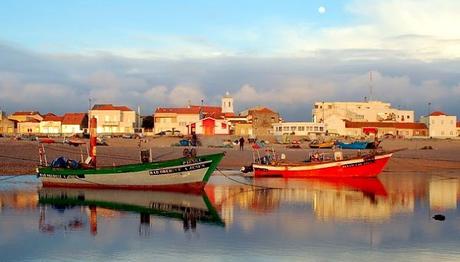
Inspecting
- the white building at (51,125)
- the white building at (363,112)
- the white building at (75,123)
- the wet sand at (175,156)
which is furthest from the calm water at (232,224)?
the white building at (363,112)

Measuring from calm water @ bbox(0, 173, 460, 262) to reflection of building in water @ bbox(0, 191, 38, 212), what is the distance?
0.04 m

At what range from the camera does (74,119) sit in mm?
109250

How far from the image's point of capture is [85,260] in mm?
14227

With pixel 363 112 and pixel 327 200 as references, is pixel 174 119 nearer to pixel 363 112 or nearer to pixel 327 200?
pixel 363 112

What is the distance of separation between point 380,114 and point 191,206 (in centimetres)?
9795

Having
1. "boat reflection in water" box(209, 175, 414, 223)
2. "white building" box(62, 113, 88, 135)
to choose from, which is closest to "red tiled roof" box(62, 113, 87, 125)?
"white building" box(62, 113, 88, 135)

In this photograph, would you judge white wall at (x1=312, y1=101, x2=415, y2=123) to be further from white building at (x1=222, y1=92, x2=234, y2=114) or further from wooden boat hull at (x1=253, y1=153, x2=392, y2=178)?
wooden boat hull at (x1=253, y1=153, x2=392, y2=178)

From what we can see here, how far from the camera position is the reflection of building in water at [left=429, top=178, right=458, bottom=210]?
81.6 feet

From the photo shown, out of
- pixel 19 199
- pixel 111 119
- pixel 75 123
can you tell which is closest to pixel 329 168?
pixel 19 199

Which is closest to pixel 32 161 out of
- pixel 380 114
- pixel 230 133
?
pixel 230 133

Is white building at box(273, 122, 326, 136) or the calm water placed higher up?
white building at box(273, 122, 326, 136)

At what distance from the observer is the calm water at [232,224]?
15.2 m

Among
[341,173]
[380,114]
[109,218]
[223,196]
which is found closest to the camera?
[109,218]

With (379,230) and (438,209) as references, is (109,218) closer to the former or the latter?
(379,230)
